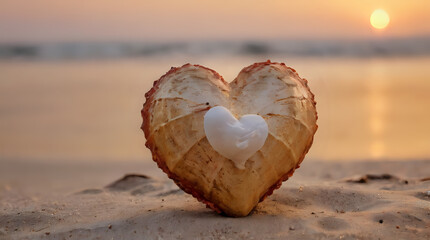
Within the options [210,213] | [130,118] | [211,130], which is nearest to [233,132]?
[211,130]

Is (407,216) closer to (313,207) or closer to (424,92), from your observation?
(313,207)

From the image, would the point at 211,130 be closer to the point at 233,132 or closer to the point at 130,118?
the point at 233,132

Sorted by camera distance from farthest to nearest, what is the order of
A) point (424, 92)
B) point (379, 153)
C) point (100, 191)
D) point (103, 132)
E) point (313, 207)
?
point (424, 92), point (103, 132), point (379, 153), point (100, 191), point (313, 207)

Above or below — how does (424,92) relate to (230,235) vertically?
above

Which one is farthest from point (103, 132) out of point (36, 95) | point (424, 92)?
point (424, 92)

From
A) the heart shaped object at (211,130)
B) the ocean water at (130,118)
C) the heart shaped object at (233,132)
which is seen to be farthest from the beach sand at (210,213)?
the ocean water at (130,118)

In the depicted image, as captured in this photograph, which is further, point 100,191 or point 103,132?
point 103,132
